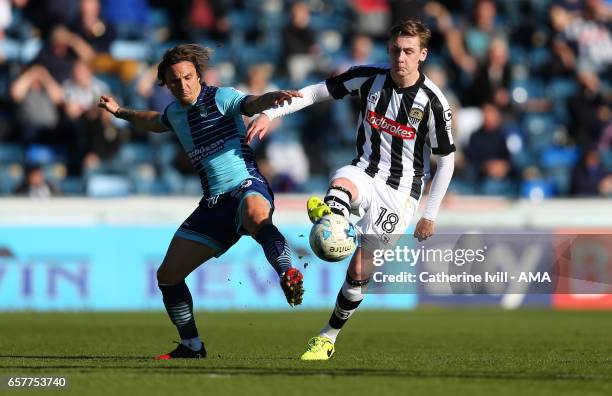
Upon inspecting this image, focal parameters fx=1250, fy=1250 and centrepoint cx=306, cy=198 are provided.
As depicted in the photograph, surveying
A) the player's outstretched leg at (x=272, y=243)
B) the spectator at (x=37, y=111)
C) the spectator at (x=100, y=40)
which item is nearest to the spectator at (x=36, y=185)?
the spectator at (x=37, y=111)

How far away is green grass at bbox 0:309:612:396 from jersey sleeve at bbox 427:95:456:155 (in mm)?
1596

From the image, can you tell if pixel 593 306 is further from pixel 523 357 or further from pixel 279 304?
pixel 523 357

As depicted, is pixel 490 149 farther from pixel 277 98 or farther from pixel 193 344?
pixel 277 98

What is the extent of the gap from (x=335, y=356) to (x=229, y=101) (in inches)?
86.3

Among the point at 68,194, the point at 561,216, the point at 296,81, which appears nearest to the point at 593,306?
the point at 561,216

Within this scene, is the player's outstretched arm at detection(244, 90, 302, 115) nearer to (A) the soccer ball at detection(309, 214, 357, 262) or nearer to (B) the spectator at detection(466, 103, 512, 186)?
(A) the soccer ball at detection(309, 214, 357, 262)

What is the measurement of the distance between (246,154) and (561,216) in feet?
30.9

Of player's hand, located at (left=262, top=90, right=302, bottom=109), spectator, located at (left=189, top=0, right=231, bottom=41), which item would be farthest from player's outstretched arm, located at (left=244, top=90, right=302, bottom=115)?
spectator, located at (left=189, top=0, right=231, bottom=41)

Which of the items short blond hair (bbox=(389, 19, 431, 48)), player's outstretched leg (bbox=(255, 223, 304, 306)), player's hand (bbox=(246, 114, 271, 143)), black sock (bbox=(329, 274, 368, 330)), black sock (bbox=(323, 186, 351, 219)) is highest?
short blond hair (bbox=(389, 19, 431, 48))

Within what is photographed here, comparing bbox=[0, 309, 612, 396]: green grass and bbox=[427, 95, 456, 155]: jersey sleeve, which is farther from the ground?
bbox=[427, 95, 456, 155]: jersey sleeve

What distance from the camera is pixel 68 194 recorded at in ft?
59.6

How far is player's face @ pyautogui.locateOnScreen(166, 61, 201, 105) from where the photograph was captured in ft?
30.3

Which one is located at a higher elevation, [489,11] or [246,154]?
[489,11]

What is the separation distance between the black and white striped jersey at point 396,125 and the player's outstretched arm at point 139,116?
1350 millimetres
